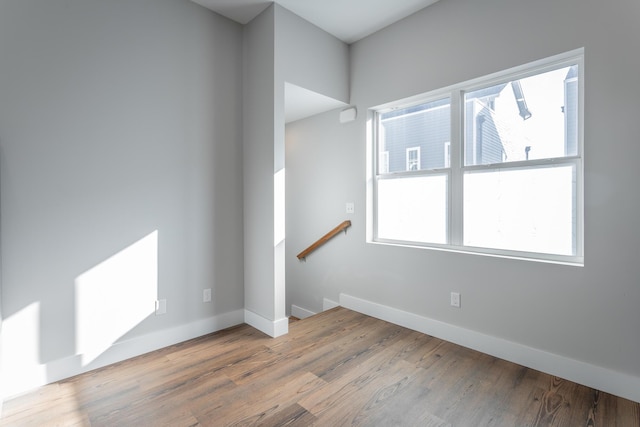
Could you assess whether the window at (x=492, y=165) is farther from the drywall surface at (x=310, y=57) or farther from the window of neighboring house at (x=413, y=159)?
the drywall surface at (x=310, y=57)

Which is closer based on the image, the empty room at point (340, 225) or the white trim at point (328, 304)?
the empty room at point (340, 225)

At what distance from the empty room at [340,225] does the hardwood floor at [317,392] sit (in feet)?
0.05

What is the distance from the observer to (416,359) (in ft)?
7.67

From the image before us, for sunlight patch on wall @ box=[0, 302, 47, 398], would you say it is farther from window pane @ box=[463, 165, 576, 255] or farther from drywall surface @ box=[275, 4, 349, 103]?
window pane @ box=[463, 165, 576, 255]

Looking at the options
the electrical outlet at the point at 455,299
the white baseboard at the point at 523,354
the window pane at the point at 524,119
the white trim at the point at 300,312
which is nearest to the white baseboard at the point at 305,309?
the white trim at the point at 300,312

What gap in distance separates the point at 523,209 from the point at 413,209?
3.03ft

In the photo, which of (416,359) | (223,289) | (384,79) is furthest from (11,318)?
(384,79)

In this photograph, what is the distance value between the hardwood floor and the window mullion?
958mm

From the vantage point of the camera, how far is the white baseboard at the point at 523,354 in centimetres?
188

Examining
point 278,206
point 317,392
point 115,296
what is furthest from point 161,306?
point 317,392

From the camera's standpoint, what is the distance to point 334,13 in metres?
2.81

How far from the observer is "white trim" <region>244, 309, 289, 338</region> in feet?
8.95

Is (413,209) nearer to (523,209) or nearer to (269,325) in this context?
(523,209)

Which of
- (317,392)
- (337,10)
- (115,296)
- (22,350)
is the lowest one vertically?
(317,392)
